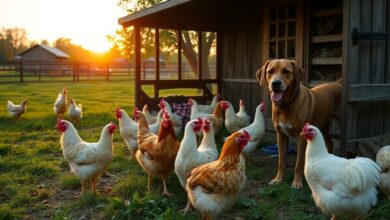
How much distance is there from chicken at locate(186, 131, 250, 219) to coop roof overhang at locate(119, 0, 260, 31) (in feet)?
15.7

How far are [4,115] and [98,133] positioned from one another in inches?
162

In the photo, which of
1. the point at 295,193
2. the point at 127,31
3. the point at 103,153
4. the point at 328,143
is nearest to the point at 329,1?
the point at 328,143

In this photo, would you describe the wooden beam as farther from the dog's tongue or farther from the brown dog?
the dog's tongue

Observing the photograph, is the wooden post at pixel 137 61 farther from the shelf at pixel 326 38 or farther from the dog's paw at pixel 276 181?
the dog's paw at pixel 276 181

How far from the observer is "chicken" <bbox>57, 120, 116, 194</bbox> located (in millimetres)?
4957

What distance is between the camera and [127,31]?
849 inches

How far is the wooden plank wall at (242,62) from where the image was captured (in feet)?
30.3

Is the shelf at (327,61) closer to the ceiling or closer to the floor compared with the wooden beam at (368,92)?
closer to the ceiling

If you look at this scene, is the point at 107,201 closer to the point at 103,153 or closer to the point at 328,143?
the point at 103,153

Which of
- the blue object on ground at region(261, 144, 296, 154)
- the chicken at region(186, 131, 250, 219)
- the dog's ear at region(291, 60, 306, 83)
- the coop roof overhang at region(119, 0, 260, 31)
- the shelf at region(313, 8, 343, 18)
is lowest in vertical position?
the blue object on ground at region(261, 144, 296, 154)

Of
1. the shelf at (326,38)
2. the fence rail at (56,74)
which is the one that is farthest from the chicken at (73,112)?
the fence rail at (56,74)

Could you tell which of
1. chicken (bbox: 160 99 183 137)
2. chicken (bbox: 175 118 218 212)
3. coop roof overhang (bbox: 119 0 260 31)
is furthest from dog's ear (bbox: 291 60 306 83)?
coop roof overhang (bbox: 119 0 260 31)

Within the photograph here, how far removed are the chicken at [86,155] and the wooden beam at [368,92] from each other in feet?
11.5

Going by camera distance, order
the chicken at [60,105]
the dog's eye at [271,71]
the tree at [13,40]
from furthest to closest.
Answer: the tree at [13,40] → the chicken at [60,105] → the dog's eye at [271,71]
